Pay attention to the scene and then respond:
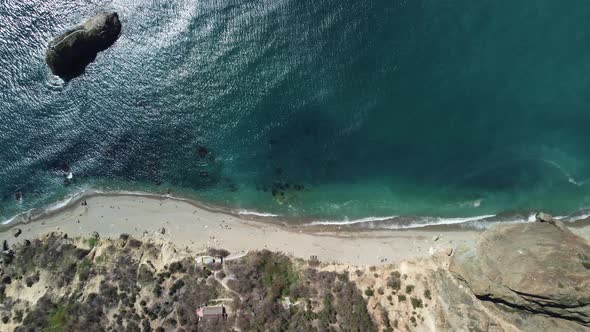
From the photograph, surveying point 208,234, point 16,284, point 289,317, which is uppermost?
point 208,234

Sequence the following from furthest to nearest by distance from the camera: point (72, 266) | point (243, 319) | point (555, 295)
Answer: point (72, 266) → point (243, 319) → point (555, 295)

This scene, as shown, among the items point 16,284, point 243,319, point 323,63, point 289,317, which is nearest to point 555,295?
point 289,317

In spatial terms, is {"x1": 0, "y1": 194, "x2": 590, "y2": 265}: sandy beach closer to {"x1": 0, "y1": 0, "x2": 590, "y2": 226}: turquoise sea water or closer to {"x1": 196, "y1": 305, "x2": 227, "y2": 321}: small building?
{"x1": 0, "y1": 0, "x2": 590, "y2": 226}: turquoise sea water

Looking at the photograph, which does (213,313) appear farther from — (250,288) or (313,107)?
(313,107)

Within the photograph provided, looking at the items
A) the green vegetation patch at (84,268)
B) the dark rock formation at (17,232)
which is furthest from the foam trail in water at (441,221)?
the dark rock formation at (17,232)

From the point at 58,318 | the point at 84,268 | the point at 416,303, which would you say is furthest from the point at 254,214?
the point at 58,318

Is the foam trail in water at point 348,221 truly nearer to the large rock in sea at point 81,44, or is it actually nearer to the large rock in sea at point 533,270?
the large rock in sea at point 533,270

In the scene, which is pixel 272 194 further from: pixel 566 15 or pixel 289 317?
pixel 566 15
